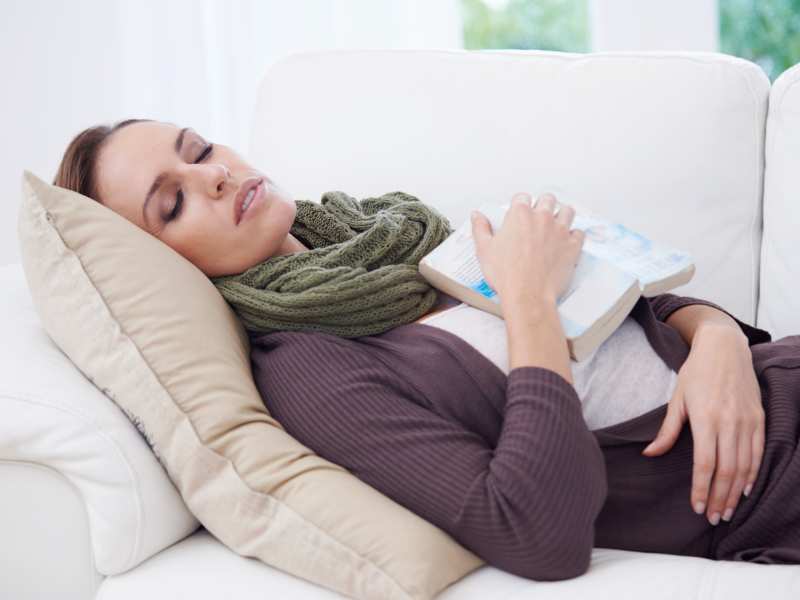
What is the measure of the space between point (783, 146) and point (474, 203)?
1.50 ft

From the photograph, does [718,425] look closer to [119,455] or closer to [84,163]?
[119,455]

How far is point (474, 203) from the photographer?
1.49m

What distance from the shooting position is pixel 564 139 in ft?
4.82

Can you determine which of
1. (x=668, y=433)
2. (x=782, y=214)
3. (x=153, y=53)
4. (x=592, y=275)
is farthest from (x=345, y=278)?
(x=153, y=53)

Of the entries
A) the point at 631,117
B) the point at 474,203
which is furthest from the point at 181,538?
the point at 631,117

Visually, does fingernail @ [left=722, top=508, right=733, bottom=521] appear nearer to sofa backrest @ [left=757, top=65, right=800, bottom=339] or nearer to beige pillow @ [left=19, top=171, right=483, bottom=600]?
beige pillow @ [left=19, top=171, right=483, bottom=600]

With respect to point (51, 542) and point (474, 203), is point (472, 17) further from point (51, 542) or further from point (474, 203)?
point (51, 542)

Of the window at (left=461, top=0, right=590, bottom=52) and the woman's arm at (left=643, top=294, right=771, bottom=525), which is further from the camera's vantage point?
the window at (left=461, top=0, right=590, bottom=52)

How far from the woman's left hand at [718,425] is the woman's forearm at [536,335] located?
15 centimetres

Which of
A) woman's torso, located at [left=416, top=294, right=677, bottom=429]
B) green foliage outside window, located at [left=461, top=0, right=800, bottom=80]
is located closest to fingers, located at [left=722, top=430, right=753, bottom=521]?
woman's torso, located at [left=416, top=294, right=677, bottom=429]

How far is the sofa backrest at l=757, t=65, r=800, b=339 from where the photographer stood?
4.54ft

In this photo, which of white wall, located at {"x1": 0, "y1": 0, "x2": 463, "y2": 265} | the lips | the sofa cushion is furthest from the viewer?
white wall, located at {"x1": 0, "y1": 0, "x2": 463, "y2": 265}

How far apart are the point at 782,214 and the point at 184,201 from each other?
0.84 m

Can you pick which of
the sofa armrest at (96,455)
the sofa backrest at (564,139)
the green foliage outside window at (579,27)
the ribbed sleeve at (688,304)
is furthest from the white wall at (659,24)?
the sofa armrest at (96,455)
